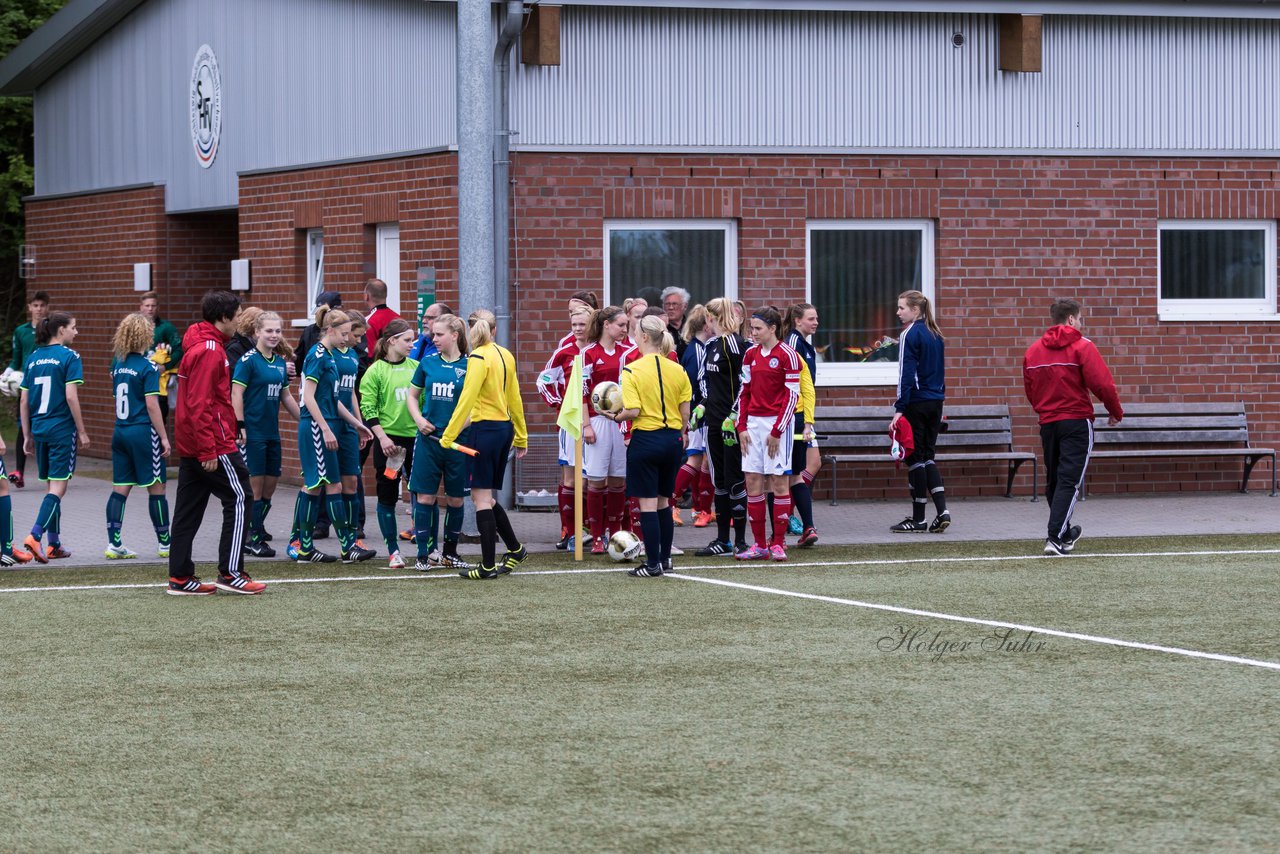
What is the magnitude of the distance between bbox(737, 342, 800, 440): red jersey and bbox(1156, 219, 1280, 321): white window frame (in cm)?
661

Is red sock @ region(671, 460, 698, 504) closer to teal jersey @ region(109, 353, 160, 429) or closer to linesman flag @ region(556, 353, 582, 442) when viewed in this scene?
linesman flag @ region(556, 353, 582, 442)

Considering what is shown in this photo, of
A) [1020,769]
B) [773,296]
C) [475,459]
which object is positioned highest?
[773,296]

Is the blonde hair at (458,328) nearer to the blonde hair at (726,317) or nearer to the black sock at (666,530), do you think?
the black sock at (666,530)

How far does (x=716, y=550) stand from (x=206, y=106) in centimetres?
1115

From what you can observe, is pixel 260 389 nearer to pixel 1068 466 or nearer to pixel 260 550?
pixel 260 550

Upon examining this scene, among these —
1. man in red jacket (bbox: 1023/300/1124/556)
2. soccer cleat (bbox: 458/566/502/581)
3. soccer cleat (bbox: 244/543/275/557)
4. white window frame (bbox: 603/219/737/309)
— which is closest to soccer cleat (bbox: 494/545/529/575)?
soccer cleat (bbox: 458/566/502/581)

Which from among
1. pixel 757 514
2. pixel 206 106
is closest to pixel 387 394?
pixel 757 514

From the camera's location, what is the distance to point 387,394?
1350 centimetres

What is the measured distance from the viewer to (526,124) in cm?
1691

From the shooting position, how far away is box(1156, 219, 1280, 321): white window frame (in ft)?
59.9

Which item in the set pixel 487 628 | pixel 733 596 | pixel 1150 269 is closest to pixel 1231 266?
pixel 1150 269

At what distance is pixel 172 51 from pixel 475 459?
12639 millimetres

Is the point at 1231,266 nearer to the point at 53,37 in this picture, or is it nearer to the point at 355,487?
the point at 355,487

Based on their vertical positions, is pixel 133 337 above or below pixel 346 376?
above
